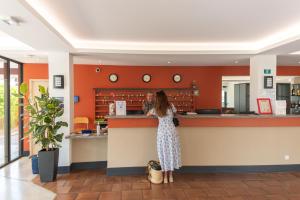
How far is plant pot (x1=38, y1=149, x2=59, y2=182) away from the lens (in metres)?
4.11

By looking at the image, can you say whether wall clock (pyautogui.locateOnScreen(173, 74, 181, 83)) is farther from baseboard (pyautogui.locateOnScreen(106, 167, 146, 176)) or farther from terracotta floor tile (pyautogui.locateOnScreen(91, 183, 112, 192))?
terracotta floor tile (pyautogui.locateOnScreen(91, 183, 112, 192))

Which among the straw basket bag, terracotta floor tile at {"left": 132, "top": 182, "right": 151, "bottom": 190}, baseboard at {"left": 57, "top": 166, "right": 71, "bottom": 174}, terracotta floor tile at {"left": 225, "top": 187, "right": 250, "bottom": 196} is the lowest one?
terracotta floor tile at {"left": 132, "top": 182, "right": 151, "bottom": 190}

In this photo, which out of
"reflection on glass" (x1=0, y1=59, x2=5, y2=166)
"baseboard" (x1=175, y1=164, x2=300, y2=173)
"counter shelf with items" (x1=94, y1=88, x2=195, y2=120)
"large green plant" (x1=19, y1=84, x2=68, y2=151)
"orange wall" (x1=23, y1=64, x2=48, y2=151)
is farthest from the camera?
"counter shelf with items" (x1=94, y1=88, x2=195, y2=120)

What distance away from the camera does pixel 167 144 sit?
3.94 meters

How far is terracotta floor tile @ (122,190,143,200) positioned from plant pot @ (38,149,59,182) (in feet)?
4.68

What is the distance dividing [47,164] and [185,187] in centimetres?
242

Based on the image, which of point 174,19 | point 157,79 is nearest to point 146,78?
point 157,79

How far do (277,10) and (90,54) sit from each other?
136 inches

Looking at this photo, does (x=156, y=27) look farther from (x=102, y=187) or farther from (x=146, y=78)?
(x=146, y=78)

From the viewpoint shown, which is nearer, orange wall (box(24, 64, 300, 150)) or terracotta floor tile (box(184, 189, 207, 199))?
terracotta floor tile (box(184, 189, 207, 199))

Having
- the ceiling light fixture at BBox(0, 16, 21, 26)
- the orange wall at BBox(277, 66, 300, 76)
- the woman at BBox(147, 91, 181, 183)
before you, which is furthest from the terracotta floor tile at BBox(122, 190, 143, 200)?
the orange wall at BBox(277, 66, 300, 76)

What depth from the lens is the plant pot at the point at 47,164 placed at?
13.5ft

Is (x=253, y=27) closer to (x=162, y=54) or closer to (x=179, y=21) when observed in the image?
(x=179, y=21)

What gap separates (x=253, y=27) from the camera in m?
3.83
